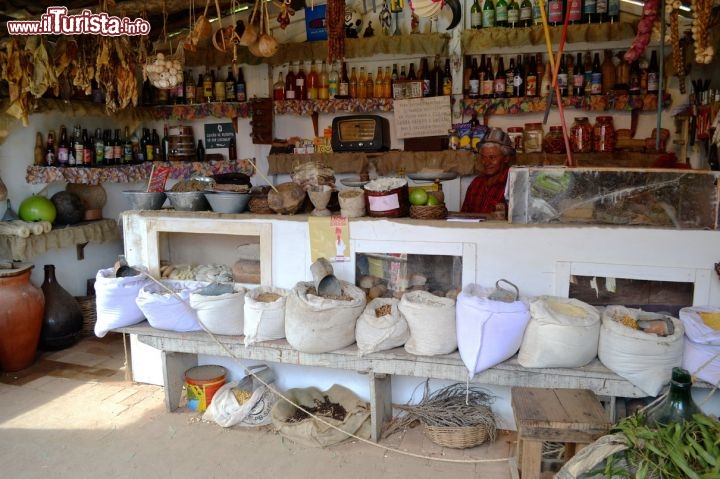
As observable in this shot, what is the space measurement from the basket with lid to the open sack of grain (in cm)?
148

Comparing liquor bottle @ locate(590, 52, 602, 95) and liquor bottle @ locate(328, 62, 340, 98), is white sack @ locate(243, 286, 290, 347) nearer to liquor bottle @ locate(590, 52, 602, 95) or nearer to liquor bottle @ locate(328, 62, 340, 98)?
liquor bottle @ locate(328, 62, 340, 98)

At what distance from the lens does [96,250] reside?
5.85 m

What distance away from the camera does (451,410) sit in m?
3.12

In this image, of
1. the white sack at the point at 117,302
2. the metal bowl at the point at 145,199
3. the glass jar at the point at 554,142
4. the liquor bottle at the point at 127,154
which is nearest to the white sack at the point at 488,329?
the white sack at the point at 117,302

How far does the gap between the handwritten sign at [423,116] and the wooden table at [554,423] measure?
3.37 m

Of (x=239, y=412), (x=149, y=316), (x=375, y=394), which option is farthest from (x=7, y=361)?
(x=375, y=394)

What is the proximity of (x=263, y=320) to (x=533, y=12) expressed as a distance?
3.83m

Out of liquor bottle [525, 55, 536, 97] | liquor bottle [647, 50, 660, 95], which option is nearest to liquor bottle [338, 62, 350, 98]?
liquor bottle [525, 55, 536, 97]

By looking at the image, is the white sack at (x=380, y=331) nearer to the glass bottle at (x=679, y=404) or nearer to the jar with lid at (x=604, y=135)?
the glass bottle at (x=679, y=404)

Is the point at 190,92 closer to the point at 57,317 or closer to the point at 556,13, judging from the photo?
the point at 57,317

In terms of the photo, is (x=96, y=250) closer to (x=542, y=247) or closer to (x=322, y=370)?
(x=322, y=370)

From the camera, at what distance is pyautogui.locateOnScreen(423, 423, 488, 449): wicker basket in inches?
119

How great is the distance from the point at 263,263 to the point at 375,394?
104cm

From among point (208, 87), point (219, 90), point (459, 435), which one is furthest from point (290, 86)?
point (459, 435)
